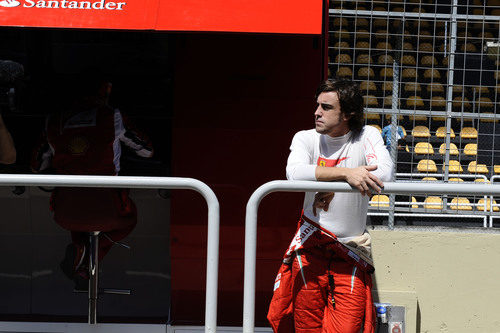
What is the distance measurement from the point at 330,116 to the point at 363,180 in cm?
40

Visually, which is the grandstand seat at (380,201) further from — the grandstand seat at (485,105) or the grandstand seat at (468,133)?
the grandstand seat at (485,105)

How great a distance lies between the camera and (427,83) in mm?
5176

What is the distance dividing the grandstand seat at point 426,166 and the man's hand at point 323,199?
2300 mm

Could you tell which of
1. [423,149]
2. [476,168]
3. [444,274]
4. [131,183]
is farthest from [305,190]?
[476,168]

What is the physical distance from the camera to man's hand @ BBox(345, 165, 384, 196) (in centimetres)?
272

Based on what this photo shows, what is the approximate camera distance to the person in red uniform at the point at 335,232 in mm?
2994

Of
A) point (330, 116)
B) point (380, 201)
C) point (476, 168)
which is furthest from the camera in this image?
point (476, 168)

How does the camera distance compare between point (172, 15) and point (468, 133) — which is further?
point (468, 133)

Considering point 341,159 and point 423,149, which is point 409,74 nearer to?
point 423,149

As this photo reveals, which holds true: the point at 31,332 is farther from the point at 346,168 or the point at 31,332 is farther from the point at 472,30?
the point at 472,30

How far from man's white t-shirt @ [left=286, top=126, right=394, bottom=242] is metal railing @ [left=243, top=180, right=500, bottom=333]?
23cm

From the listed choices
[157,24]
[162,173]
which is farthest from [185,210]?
[157,24]

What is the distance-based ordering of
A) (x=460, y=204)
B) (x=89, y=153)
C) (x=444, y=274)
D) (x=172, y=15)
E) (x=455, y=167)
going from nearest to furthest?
1. (x=172, y=15)
2. (x=89, y=153)
3. (x=444, y=274)
4. (x=460, y=204)
5. (x=455, y=167)

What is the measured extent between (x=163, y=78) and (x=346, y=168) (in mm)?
1875
